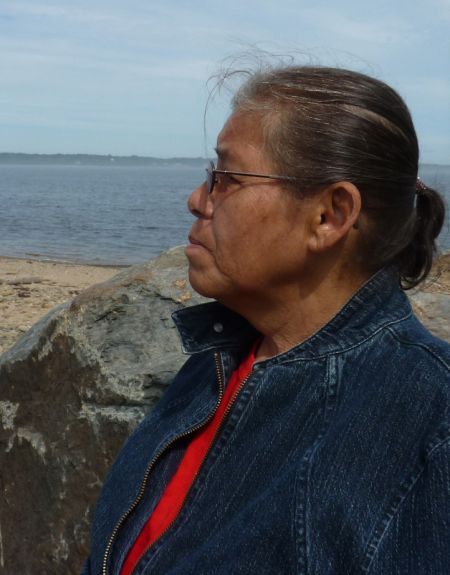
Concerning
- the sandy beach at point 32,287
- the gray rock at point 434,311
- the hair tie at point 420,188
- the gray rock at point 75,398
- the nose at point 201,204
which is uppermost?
the hair tie at point 420,188

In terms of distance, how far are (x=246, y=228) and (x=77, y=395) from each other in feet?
5.92

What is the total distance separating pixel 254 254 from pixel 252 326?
0.35 metres

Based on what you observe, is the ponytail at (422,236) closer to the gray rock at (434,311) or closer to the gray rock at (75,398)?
the gray rock at (434,311)

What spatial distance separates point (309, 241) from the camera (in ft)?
6.28

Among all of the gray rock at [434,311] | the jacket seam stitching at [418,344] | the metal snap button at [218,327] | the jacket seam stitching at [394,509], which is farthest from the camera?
→ the gray rock at [434,311]

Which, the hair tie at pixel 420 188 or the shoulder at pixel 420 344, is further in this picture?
the hair tie at pixel 420 188

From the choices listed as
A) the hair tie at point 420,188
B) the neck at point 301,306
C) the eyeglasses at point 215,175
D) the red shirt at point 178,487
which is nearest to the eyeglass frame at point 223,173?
the eyeglasses at point 215,175

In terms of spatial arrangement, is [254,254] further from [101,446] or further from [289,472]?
[101,446]

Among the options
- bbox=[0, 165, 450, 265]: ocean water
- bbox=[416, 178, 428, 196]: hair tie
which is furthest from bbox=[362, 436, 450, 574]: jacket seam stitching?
bbox=[0, 165, 450, 265]: ocean water

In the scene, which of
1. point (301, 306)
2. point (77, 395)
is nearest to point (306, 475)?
point (301, 306)

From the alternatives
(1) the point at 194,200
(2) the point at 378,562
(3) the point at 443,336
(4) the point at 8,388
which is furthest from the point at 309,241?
(4) the point at 8,388

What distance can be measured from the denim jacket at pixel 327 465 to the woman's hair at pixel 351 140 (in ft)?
0.41

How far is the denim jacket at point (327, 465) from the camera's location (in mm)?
1527

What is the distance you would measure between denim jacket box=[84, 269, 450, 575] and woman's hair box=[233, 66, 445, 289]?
13 centimetres
